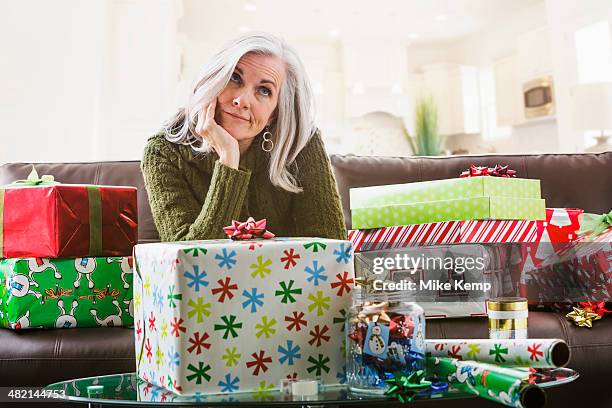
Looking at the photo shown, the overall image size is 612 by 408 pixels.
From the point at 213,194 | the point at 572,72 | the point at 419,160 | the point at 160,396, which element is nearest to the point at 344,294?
the point at 160,396

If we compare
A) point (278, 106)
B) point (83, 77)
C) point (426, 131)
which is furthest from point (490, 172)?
point (426, 131)

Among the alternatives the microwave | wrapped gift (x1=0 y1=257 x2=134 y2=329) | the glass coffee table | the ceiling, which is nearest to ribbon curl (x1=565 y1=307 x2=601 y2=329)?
the glass coffee table

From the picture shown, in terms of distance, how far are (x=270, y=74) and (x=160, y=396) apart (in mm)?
1000

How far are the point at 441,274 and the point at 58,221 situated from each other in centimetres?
82

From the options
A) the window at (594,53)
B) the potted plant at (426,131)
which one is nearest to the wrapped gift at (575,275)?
the window at (594,53)

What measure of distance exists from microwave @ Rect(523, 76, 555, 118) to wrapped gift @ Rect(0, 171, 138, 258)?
597 centimetres

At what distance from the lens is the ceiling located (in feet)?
22.2

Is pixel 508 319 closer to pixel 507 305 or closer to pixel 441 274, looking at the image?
pixel 507 305

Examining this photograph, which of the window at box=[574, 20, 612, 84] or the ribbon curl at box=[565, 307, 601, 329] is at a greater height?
the window at box=[574, 20, 612, 84]

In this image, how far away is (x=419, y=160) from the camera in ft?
6.73

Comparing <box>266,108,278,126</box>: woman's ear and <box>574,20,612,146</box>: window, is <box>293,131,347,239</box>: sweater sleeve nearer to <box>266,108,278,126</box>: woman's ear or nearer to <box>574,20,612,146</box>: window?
<box>266,108,278,126</box>: woman's ear

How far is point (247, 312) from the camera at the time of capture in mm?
860

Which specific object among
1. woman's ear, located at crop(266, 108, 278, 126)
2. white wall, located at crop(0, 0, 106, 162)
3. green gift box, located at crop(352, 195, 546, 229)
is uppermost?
white wall, located at crop(0, 0, 106, 162)

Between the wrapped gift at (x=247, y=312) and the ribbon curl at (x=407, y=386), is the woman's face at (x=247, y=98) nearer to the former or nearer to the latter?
the wrapped gift at (x=247, y=312)
